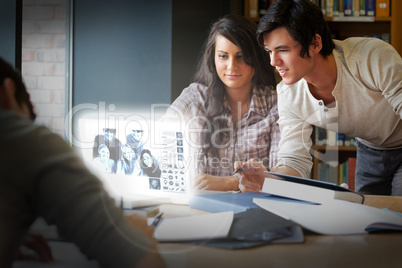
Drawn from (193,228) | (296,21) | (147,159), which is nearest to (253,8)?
(296,21)

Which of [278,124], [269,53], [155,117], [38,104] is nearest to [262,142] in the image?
[278,124]

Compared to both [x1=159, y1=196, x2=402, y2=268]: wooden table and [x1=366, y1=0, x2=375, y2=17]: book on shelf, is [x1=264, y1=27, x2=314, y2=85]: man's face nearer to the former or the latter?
[x1=366, y1=0, x2=375, y2=17]: book on shelf

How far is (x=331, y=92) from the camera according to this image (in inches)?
34.8

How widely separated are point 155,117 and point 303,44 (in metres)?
0.38

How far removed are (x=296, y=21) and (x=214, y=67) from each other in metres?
0.20

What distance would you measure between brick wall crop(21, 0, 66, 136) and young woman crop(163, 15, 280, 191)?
0.89ft

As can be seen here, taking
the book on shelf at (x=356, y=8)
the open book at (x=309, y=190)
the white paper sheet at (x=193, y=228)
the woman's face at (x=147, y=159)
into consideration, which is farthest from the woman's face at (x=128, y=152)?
the book on shelf at (x=356, y=8)

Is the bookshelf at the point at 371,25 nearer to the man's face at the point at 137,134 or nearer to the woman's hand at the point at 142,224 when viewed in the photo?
the man's face at the point at 137,134

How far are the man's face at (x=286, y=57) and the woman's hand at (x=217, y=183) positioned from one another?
0.88ft

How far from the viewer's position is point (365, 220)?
1.70ft

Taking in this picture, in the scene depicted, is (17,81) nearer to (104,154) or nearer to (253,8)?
(104,154)

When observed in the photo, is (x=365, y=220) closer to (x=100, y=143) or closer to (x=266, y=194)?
(x=266, y=194)

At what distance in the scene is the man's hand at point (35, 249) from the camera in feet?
1.21

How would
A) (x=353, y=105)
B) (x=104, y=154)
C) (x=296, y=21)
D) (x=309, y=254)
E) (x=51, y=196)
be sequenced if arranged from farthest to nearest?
(x=353, y=105) < (x=296, y=21) < (x=104, y=154) < (x=309, y=254) < (x=51, y=196)
